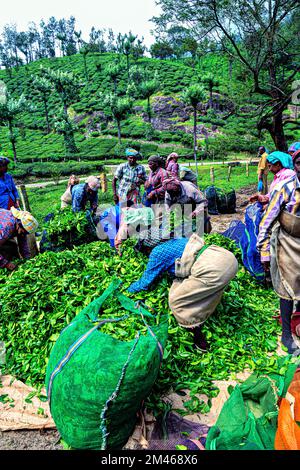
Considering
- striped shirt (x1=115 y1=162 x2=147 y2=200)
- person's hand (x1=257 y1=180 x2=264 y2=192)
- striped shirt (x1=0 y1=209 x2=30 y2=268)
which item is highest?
striped shirt (x1=115 y1=162 x2=147 y2=200)

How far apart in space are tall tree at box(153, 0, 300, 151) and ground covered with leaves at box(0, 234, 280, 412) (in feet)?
23.3

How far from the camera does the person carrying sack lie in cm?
245

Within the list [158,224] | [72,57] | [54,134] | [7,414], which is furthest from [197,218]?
[72,57]

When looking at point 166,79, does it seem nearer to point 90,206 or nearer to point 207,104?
point 207,104

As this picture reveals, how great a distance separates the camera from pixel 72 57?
65.8 m

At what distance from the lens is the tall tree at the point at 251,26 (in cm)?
869

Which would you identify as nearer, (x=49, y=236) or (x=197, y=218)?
(x=197, y=218)

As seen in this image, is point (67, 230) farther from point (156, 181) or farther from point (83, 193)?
point (156, 181)

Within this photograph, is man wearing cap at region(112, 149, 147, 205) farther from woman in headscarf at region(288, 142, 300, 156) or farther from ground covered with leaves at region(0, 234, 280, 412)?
woman in headscarf at region(288, 142, 300, 156)

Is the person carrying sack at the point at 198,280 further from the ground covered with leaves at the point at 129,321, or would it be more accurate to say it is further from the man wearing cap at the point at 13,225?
the man wearing cap at the point at 13,225

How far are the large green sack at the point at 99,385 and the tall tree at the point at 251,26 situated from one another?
846 cm

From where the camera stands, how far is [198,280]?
2463 mm

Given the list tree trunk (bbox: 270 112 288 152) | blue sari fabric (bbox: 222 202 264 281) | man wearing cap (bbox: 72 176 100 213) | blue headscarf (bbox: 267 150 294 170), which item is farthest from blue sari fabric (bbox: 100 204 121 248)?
tree trunk (bbox: 270 112 288 152)

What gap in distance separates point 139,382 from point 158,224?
1.81m
